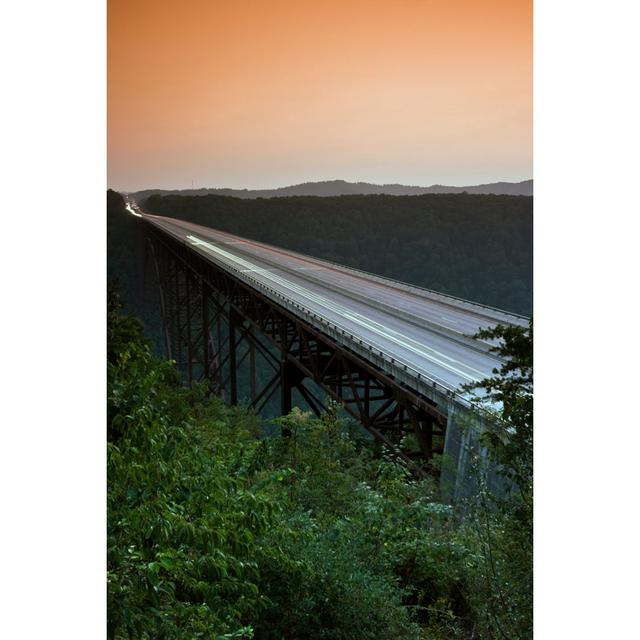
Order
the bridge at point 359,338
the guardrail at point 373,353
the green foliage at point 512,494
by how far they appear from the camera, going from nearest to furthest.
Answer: the green foliage at point 512,494 → the guardrail at point 373,353 → the bridge at point 359,338

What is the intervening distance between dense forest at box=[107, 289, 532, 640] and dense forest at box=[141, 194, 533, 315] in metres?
6.33

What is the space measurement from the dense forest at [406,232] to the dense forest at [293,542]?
6335 millimetres

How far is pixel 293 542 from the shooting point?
469 cm

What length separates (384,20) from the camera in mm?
4824

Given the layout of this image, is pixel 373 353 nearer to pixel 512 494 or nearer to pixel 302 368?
A: pixel 302 368

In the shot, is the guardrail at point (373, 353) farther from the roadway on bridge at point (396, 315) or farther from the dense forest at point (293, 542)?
the dense forest at point (293, 542)

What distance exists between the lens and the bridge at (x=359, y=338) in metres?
9.24

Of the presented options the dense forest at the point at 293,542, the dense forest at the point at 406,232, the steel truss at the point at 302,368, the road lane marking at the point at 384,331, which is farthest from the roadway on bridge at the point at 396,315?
the dense forest at the point at 293,542

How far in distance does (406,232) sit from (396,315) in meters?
11.5

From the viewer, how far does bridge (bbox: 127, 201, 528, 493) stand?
9242 millimetres

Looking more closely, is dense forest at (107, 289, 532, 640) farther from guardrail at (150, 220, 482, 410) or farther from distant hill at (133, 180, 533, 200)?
distant hill at (133, 180, 533, 200)
